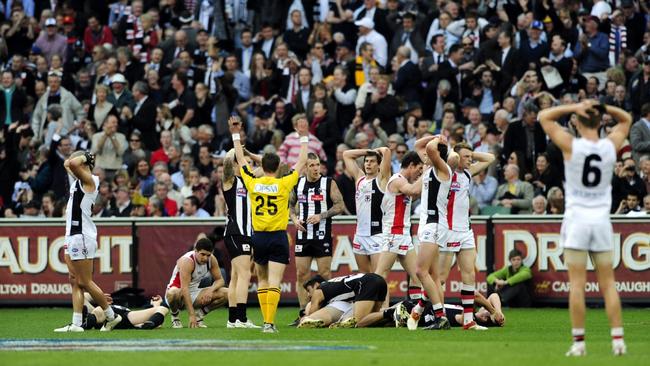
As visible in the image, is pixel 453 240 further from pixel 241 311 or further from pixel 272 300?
pixel 241 311

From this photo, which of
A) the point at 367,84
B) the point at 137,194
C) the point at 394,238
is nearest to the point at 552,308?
the point at 394,238

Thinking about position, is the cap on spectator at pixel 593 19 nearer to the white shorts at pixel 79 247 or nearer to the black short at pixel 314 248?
the black short at pixel 314 248

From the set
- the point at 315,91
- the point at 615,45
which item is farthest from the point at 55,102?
the point at 615,45

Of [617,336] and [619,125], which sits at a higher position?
[619,125]

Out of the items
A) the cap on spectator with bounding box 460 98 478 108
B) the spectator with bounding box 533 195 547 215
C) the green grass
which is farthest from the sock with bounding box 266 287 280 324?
the cap on spectator with bounding box 460 98 478 108

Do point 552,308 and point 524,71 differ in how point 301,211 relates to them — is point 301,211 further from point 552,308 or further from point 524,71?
point 524,71

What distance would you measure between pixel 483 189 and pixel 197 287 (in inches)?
291

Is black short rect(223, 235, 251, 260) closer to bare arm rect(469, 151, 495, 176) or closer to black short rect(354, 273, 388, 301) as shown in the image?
black short rect(354, 273, 388, 301)

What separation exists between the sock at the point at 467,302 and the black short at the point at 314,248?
9.97 feet

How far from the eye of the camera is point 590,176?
13867 mm

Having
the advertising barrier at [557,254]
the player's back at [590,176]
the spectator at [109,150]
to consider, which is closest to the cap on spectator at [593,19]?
the advertising barrier at [557,254]

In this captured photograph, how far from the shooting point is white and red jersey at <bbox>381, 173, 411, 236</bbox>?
66.1ft

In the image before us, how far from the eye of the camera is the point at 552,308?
23.8m

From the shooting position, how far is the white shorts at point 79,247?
1877 centimetres
